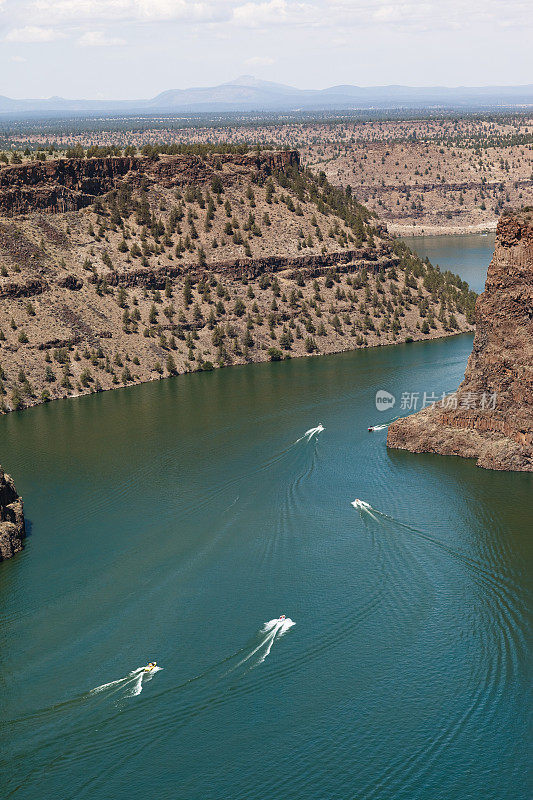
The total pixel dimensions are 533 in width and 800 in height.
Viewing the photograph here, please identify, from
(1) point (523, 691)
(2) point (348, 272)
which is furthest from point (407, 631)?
(2) point (348, 272)

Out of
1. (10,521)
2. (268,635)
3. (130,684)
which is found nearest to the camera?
(130,684)

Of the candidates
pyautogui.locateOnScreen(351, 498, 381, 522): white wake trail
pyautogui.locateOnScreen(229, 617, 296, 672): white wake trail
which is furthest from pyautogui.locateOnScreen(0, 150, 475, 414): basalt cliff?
pyautogui.locateOnScreen(229, 617, 296, 672): white wake trail

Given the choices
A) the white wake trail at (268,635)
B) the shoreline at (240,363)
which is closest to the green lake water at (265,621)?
the white wake trail at (268,635)

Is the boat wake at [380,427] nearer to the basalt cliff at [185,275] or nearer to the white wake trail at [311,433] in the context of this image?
the white wake trail at [311,433]

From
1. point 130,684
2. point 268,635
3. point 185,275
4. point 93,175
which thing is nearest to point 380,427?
point 268,635

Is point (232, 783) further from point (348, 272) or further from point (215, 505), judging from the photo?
point (348, 272)

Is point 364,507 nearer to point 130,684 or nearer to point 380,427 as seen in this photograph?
point 380,427
